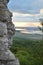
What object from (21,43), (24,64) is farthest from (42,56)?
(21,43)

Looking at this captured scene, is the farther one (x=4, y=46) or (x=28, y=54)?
(x=28, y=54)

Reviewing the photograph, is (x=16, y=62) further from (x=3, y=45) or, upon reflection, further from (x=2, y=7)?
(x=2, y=7)

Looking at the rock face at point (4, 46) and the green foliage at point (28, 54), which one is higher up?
the rock face at point (4, 46)

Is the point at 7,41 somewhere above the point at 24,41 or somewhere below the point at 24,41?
above

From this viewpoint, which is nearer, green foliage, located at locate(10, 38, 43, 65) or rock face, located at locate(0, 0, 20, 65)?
rock face, located at locate(0, 0, 20, 65)

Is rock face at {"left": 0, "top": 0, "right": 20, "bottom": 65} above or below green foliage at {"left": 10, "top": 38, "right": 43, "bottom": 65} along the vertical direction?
above

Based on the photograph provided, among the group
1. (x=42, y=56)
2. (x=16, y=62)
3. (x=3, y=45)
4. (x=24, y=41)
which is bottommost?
(x=24, y=41)

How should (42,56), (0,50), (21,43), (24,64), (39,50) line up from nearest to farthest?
(0,50)
(24,64)
(42,56)
(39,50)
(21,43)

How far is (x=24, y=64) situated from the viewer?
68.6 ft

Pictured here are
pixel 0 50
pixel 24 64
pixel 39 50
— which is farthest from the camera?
pixel 39 50

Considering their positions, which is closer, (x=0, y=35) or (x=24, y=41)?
(x=0, y=35)

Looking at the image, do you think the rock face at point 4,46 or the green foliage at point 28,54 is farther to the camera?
the green foliage at point 28,54

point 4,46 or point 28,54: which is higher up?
point 4,46

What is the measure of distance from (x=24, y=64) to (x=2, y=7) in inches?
574
